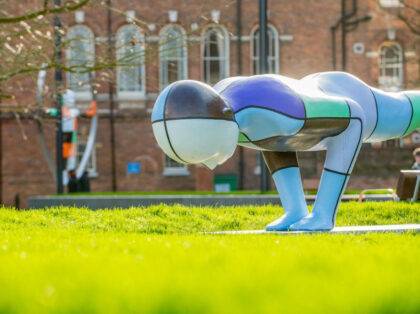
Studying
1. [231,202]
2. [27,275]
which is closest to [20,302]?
[27,275]

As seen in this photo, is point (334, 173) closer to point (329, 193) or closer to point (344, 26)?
point (329, 193)

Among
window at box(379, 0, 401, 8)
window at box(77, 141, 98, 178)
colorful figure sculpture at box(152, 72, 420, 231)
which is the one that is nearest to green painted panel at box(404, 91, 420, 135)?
colorful figure sculpture at box(152, 72, 420, 231)

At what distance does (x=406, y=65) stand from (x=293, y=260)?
1140 inches

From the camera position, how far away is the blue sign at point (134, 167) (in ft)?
103

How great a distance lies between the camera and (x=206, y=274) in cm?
419

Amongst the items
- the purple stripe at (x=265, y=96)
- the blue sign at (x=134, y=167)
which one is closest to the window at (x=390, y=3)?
the blue sign at (x=134, y=167)

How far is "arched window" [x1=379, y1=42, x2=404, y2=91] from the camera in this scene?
3322cm

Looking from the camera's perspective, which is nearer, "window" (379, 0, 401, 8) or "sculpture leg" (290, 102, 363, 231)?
Result: "sculpture leg" (290, 102, 363, 231)

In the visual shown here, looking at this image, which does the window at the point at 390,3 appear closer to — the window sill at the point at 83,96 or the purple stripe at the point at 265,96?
the window sill at the point at 83,96

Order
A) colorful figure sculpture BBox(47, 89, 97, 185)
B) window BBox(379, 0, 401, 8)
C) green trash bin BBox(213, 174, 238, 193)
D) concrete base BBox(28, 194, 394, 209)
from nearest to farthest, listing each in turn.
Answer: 1. concrete base BBox(28, 194, 394, 209)
2. colorful figure sculpture BBox(47, 89, 97, 185)
3. green trash bin BBox(213, 174, 238, 193)
4. window BBox(379, 0, 401, 8)

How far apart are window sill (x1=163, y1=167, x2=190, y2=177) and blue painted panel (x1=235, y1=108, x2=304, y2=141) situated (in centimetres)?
2306

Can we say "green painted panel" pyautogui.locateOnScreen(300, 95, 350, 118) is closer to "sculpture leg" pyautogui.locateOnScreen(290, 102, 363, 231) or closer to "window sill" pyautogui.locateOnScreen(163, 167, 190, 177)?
"sculpture leg" pyautogui.locateOnScreen(290, 102, 363, 231)

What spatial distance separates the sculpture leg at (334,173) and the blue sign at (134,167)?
2227 centimetres

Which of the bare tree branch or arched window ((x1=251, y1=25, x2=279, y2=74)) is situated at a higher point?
arched window ((x1=251, y1=25, x2=279, y2=74))
